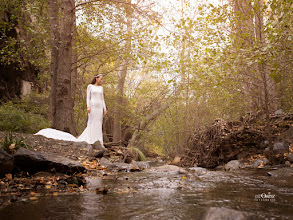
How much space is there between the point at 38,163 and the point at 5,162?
633 millimetres

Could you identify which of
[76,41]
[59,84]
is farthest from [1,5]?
[76,41]

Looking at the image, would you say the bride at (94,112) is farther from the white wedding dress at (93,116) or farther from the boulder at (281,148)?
the boulder at (281,148)

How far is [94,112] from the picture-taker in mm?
9688

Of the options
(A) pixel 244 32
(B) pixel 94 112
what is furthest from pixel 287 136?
(B) pixel 94 112

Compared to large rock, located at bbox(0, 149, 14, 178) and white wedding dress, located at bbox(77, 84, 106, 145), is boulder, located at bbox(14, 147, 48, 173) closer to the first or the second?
large rock, located at bbox(0, 149, 14, 178)

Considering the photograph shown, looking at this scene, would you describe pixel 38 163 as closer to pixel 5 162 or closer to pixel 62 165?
pixel 62 165

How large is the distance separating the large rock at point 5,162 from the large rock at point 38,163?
28 cm

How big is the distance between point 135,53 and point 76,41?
9.91 ft

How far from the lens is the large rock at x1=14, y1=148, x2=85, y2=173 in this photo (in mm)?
4341

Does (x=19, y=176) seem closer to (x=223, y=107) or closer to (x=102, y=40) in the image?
(x=223, y=107)

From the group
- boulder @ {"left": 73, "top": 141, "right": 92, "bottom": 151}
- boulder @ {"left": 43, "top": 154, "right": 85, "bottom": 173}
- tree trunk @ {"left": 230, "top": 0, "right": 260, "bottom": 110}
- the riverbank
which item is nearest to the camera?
the riverbank

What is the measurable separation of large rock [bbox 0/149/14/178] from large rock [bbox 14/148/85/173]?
28cm

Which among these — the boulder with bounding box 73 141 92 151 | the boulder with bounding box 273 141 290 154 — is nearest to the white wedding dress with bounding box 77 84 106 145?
the boulder with bounding box 73 141 92 151

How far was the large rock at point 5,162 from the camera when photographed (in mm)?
3875
